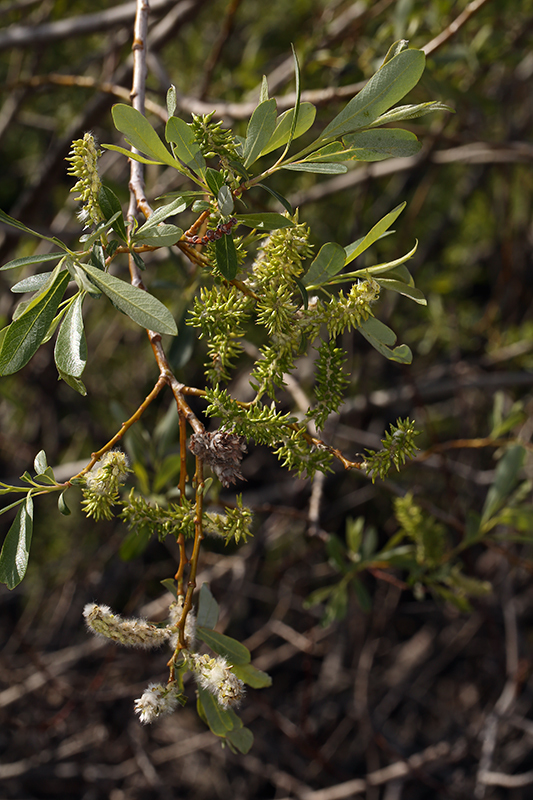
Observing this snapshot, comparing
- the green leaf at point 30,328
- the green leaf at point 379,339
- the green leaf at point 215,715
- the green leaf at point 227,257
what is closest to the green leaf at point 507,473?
the green leaf at point 379,339

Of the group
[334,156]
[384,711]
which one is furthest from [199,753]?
[334,156]

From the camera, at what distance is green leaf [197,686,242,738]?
2.21ft

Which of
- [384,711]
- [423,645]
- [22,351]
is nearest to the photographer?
[22,351]

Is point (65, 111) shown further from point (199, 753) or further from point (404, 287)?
point (199, 753)

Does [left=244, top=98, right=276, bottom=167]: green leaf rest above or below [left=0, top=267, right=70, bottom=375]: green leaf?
above

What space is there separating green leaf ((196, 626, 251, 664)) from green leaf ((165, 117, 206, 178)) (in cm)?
54

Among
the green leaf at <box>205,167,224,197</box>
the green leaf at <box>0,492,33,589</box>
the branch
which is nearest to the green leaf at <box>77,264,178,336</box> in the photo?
the green leaf at <box>205,167,224,197</box>

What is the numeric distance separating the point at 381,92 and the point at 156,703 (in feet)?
2.25

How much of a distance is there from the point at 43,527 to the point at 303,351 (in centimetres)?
224

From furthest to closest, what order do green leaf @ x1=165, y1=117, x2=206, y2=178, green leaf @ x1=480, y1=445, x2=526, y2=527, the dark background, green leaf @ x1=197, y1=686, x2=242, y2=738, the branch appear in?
the dark background < the branch < green leaf @ x1=480, y1=445, x2=526, y2=527 < green leaf @ x1=197, y1=686, x2=242, y2=738 < green leaf @ x1=165, y1=117, x2=206, y2=178

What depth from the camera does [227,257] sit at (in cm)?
58

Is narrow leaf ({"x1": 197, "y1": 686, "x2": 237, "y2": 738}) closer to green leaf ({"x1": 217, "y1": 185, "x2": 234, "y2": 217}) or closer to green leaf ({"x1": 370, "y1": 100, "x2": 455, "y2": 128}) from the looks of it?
green leaf ({"x1": 217, "y1": 185, "x2": 234, "y2": 217})

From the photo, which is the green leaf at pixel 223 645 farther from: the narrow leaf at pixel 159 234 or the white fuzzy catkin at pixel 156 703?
the narrow leaf at pixel 159 234

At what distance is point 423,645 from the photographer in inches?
94.7
